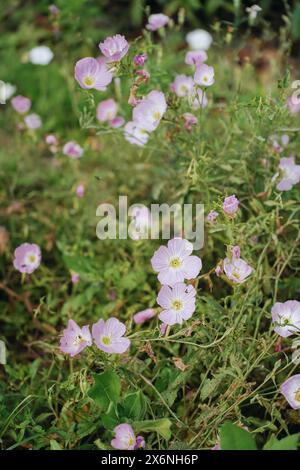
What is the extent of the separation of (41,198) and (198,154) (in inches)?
31.7

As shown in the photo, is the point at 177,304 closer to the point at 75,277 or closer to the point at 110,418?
the point at 110,418

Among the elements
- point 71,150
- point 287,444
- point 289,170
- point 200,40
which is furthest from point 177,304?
point 200,40

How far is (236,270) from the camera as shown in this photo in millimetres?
1419

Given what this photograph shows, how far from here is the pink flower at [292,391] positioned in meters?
1.33

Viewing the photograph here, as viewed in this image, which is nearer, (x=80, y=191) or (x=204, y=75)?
(x=204, y=75)

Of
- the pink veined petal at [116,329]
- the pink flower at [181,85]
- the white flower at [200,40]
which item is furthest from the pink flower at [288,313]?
the white flower at [200,40]

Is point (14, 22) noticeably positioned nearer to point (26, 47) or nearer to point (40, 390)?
point (26, 47)

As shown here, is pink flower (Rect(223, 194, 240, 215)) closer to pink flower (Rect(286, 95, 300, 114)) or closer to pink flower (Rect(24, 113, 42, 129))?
pink flower (Rect(286, 95, 300, 114))

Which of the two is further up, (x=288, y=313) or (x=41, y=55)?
(x=41, y=55)

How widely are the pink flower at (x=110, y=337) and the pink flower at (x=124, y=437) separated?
5.8 inches

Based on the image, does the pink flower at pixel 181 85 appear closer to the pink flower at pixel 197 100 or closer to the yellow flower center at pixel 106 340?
the pink flower at pixel 197 100

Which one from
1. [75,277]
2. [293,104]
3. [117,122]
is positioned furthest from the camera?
[117,122]

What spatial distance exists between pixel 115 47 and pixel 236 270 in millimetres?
569

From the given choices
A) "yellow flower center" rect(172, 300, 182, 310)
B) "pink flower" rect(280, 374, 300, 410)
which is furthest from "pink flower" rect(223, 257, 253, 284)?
"pink flower" rect(280, 374, 300, 410)
